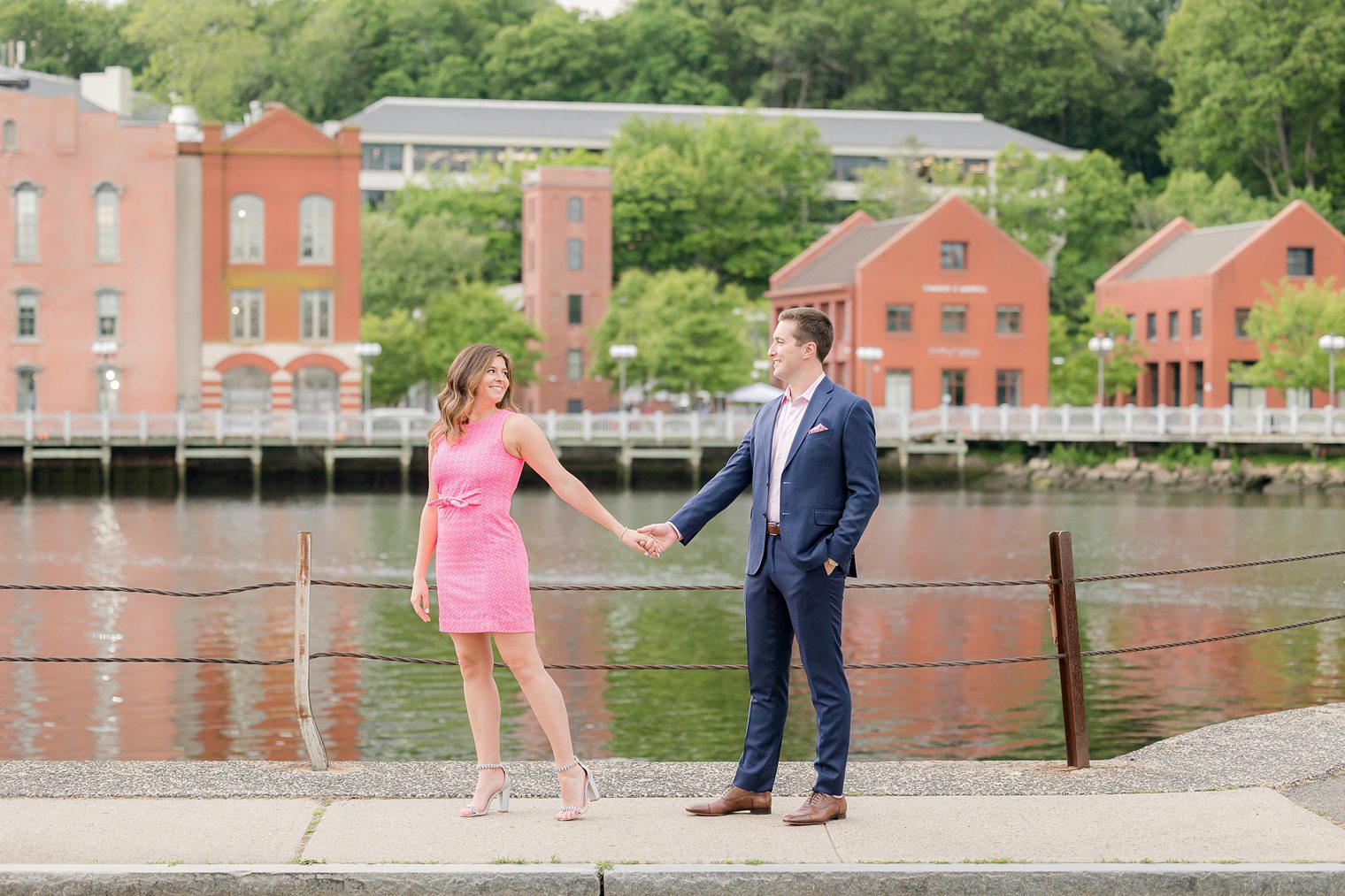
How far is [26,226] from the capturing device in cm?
6681

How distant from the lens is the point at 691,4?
126 meters

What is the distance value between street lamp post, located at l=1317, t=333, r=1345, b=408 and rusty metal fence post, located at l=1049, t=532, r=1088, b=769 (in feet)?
175

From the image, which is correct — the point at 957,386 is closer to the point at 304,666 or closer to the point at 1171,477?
the point at 1171,477

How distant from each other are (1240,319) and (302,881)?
68.4m

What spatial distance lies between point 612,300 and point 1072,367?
1859 centimetres

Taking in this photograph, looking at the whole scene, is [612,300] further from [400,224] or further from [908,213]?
[908,213]

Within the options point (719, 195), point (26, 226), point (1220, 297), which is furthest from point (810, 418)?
point (719, 195)

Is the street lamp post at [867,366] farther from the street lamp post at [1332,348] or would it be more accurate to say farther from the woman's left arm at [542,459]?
the woman's left arm at [542,459]

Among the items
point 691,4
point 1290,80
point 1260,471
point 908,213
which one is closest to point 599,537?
point 1260,471

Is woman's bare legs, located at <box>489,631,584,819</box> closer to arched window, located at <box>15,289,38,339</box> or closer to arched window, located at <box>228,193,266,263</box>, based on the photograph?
arched window, located at <box>228,193,266,263</box>

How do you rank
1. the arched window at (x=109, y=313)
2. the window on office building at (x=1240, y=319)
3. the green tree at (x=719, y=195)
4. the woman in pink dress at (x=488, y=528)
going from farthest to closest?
the green tree at (x=719, y=195) → the window on office building at (x=1240, y=319) → the arched window at (x=109, y=313) → the woman in pink dress at (x=488, y=528)

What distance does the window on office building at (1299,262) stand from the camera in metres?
72.5

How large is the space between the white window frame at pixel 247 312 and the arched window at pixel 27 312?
6.34m

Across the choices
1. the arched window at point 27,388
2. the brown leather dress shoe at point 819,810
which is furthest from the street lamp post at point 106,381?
the brown leather dress shoe at point 819,810
